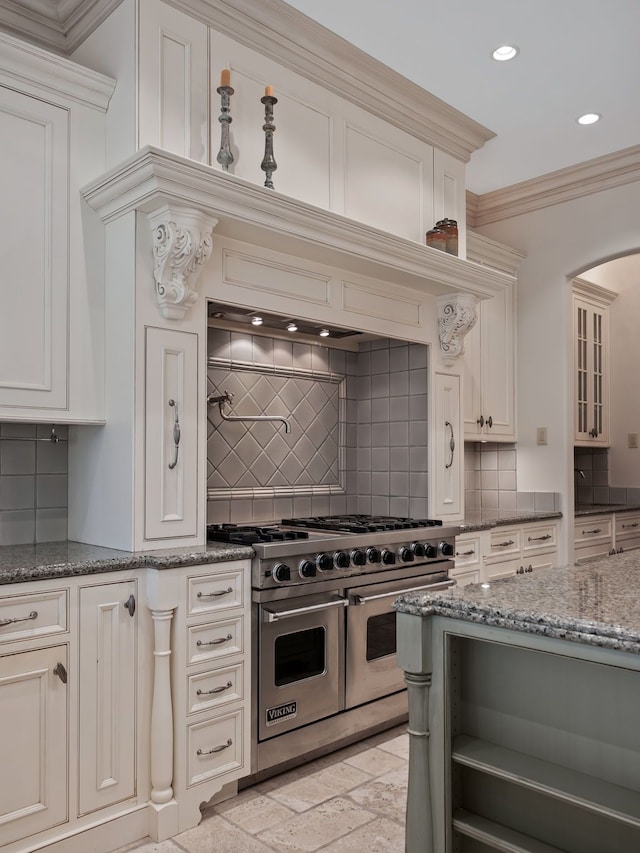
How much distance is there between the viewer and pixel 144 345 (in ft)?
8.25

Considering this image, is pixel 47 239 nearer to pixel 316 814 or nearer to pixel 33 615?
pixel 33 615

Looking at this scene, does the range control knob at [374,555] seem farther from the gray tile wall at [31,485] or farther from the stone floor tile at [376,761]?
the gray tile wall at [31,485]

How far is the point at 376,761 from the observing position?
296 cm

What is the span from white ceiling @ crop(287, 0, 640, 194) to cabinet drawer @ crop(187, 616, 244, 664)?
2.53 meters

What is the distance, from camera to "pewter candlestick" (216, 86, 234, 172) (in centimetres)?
262

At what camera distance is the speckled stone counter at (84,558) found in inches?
84.0

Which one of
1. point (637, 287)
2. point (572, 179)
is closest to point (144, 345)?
point (572, 179)

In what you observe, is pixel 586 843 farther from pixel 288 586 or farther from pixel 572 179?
pixel 572 179

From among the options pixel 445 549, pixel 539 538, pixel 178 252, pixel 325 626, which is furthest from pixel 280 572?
pixel 539 538

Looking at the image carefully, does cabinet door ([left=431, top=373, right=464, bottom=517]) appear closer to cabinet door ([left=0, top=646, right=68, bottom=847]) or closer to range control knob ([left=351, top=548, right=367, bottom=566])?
range control knob ([left=351, top=548, right=367, bottom=566])

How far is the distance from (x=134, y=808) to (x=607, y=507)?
406cm

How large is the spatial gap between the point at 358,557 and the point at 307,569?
12.6 inches

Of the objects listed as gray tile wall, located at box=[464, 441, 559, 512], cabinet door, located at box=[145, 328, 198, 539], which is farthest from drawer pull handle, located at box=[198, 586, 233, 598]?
gray tile wall, located at box=[464, 441, 559, 512]

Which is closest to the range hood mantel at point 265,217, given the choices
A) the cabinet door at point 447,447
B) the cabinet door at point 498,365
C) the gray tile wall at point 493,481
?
the cabinet door at point 447,447
